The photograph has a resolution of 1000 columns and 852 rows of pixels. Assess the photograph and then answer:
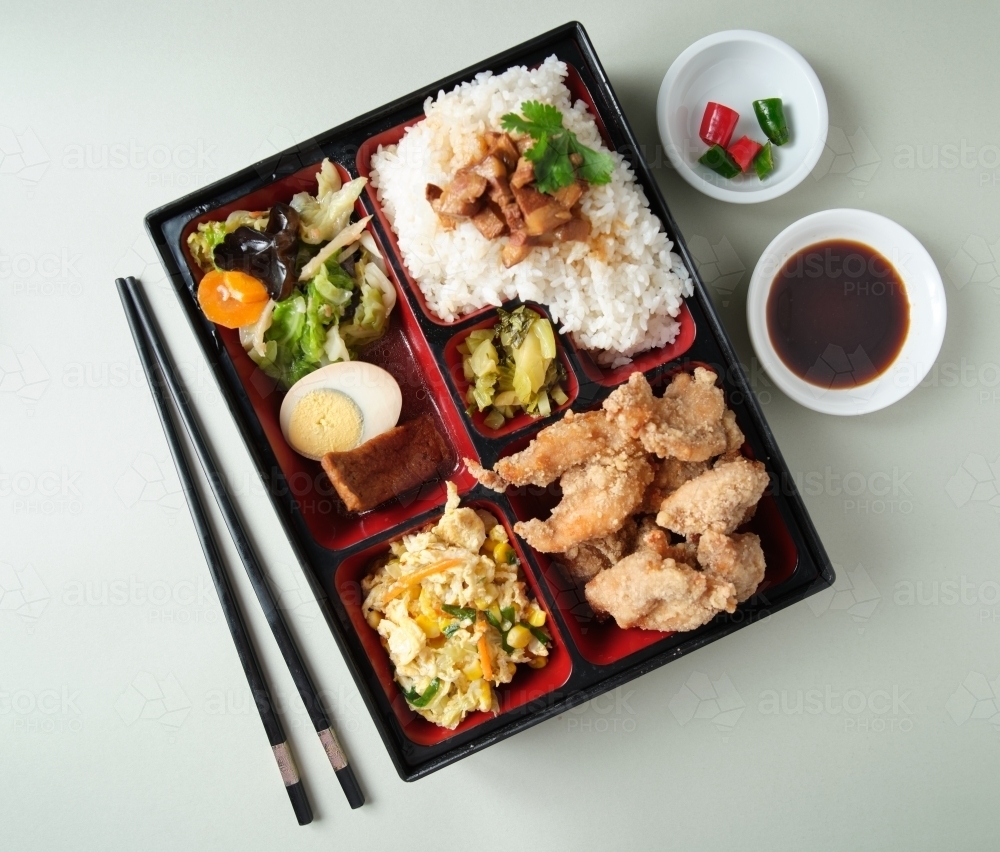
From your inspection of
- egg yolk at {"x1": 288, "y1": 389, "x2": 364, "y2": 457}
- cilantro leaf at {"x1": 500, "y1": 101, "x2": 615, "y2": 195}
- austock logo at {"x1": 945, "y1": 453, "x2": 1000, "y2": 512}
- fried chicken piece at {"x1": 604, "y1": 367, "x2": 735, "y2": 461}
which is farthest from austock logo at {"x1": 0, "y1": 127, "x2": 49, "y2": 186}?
austock logo at {"x1": 945, "y1": 453, "x2": 1000, "y2": 512}

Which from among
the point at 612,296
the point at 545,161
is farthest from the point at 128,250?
the point at 612,296

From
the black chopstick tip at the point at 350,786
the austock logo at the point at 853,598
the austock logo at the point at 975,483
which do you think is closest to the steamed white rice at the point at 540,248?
the austock logo at the point at 853,598

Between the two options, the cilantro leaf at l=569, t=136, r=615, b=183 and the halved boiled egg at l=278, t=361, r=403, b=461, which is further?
the halved boiled egg at l=278, t=361, r=403, b=461

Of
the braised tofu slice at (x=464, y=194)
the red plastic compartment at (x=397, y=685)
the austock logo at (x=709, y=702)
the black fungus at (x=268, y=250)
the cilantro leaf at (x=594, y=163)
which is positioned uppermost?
the black fungus at (x=268, y=250)

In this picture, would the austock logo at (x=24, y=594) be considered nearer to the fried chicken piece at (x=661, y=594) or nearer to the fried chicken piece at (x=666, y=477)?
the fried chicken piece at (x=661, y=594)

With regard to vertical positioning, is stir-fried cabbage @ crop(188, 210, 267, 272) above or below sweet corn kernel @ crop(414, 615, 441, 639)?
Answer: above

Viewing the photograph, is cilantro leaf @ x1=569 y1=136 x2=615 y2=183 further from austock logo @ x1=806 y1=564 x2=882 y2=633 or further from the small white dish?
austock logo @ x1=806 y1=564 x2=882 y2=633
